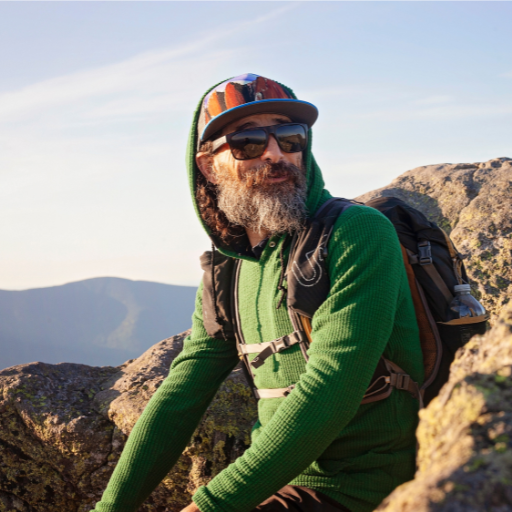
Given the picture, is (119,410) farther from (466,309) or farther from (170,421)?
(466,309)

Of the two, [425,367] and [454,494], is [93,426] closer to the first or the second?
[425,367]

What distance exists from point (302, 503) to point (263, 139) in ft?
7.11

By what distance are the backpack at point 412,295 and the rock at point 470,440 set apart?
1.12m

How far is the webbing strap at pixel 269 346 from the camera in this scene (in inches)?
121

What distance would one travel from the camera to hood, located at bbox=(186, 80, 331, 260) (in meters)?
3.59

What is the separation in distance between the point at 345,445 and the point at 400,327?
689 millimetres

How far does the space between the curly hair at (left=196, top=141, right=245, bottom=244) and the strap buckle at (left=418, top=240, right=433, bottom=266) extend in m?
1.21

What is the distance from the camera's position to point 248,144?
3551 millimetres

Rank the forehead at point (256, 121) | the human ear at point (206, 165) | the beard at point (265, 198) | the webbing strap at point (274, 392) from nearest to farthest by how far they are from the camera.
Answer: the webbing strap at point (274, 392) < the beard at point (265, 198) < the forehead at point (256, 121) < the human ear at point (206, 165)

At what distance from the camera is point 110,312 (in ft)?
541

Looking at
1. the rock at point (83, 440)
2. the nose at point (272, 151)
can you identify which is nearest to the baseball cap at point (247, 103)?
the nose at point (272, 151)

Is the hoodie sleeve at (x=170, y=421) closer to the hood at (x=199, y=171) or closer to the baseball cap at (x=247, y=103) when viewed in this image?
the hood at (x=199, y=171)

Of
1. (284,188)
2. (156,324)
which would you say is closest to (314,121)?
(284,188)

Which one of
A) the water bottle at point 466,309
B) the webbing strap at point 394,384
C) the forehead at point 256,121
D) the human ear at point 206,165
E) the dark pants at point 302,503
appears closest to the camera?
the dark pants at point 302,503
